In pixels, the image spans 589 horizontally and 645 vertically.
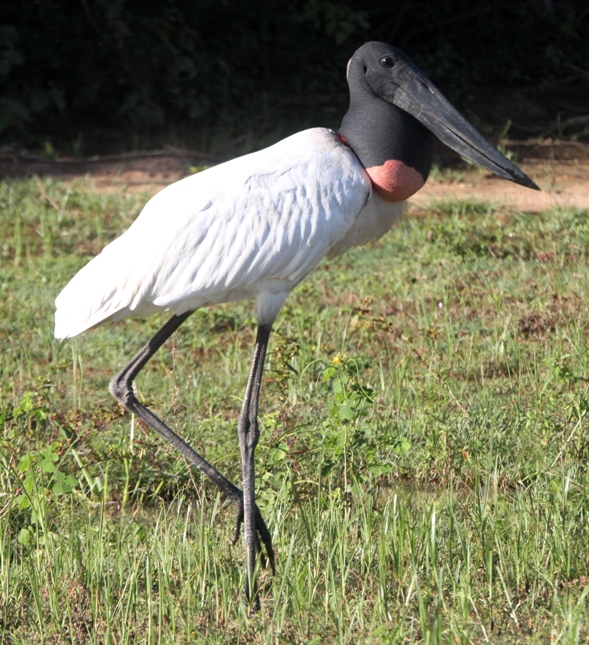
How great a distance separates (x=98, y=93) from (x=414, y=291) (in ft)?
13.1

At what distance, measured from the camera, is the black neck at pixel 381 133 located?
3250 mm

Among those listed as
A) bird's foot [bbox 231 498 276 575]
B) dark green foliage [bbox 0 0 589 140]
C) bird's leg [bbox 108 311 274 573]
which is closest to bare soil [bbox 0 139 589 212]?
dark green foliage [bbox 0 0 589 140]

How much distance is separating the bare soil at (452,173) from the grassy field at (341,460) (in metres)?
0.62

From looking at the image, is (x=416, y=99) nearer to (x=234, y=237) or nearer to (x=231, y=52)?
(x=234, y=237)

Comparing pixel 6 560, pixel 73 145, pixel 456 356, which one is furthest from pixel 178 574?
pixel 73 145

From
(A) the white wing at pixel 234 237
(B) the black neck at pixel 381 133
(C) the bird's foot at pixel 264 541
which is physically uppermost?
(B) the black neck at pixel 381 133

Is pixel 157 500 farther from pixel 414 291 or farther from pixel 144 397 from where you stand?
pixel 414 291

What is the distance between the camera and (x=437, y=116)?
3340 mm

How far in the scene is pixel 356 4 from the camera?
9.24 metres

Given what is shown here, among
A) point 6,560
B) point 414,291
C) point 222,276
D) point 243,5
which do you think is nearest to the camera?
point 6,560

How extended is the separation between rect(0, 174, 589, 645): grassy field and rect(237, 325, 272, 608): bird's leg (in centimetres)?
8

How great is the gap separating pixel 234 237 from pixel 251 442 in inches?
24.4

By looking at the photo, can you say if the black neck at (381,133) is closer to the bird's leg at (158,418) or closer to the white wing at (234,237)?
the white wing at (234,237)

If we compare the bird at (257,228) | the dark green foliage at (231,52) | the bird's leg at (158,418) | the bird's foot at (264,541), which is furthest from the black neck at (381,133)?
the dark green foliage at (231,52)
